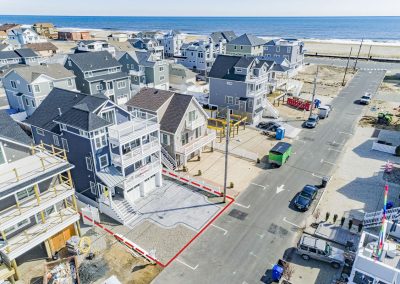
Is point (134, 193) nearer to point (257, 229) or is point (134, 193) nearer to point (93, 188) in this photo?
point (93, 188)

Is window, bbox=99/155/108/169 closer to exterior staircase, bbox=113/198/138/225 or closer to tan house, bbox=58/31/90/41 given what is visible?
exterior staircase, bbox=113/198/138/225

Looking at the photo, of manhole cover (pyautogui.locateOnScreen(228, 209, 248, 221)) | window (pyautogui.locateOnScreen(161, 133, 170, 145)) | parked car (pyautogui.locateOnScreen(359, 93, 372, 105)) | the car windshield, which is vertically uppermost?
window (pyautogui.locateOnScreen(161, 133, 170, 145))

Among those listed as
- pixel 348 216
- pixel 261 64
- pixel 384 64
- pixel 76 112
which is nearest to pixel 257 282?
pixel 348 216

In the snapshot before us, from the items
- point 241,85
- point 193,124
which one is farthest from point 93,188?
point 241,85

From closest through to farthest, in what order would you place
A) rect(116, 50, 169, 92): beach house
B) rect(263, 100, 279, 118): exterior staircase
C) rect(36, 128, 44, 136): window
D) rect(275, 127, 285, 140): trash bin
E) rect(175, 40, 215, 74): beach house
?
rect(36, 128, 44, 136): window, rect(275, 127, 285, 140): trash bin, rect(263, 100, 279, 118): exterior staircase, rect(116, 50, 169, 92): beach house, rect(175, 40, 215, 74): beach house

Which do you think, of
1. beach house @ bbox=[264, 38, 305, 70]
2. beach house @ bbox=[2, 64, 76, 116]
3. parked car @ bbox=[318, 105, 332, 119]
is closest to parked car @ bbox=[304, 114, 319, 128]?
parked car @ bbox=[318, 105, 332, 119]

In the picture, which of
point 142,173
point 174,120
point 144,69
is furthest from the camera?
point 144,69

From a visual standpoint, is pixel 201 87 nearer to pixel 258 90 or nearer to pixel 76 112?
pixel 258 90
